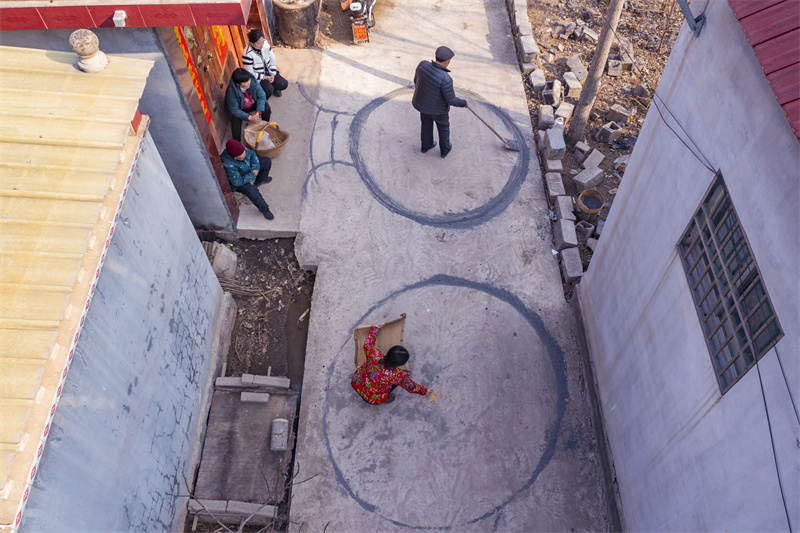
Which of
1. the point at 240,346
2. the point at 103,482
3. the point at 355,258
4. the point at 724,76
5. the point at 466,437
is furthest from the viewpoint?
the point at 355,258

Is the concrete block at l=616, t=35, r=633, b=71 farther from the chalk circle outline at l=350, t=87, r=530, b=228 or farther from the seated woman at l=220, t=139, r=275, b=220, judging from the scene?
the seated woman at l=220, t=139, r=275, b=220

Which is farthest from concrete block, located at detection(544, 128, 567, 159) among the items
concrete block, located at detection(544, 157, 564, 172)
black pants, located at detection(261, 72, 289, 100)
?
black pants, located at detection(261, 72, 289, 100)

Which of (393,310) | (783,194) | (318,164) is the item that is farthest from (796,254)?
(318,164)

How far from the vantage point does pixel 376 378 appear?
5703 millimetres

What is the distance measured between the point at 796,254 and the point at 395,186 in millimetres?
5761

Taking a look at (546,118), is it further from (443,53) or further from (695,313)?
(695,313)

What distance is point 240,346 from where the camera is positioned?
6.80m

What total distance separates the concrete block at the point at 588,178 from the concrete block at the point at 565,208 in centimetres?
46

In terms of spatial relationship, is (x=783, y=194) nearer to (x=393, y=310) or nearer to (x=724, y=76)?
(x=724, y=76)

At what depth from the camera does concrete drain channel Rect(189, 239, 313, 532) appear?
5543mm

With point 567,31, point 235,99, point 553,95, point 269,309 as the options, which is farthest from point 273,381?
point 567,31

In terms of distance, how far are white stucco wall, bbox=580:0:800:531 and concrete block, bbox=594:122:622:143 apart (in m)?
3.47

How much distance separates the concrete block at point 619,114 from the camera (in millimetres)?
9164

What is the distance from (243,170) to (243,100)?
126cm
